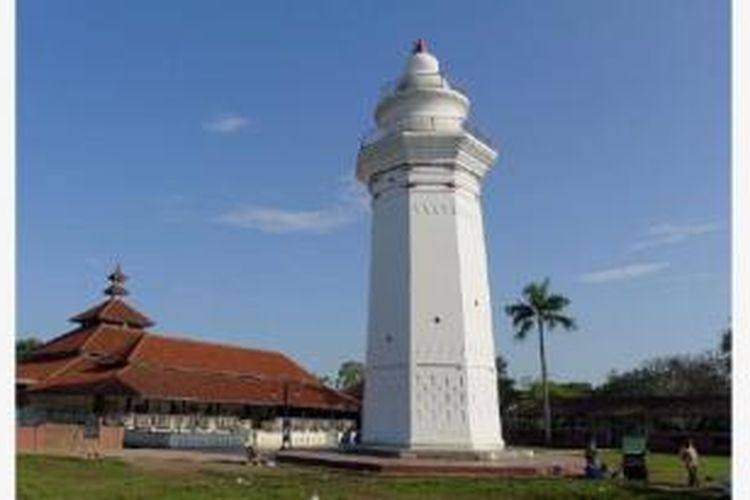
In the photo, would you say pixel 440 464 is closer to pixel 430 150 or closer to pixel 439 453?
pixel 439 453

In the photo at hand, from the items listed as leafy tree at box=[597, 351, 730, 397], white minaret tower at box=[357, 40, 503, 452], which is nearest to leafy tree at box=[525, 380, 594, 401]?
leafy tree at box=[597, 351, 730, 397]

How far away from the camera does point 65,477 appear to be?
62.1ft

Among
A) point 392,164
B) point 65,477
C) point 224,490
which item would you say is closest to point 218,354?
point 392,164

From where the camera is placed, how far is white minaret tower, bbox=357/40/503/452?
23.7m

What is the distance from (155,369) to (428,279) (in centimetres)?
1749

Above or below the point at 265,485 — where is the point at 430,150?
above

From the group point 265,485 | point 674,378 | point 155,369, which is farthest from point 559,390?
point 265,485

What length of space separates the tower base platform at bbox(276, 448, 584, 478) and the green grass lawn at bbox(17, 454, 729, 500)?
2.68ft

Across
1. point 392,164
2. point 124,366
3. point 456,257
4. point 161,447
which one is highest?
point 392,164

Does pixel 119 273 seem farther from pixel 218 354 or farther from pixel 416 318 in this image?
pixel 416 318

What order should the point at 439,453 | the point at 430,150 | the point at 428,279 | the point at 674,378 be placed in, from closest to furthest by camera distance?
the point at 439,453, the point at 428,279, the point at 430,150, the point at 674,378

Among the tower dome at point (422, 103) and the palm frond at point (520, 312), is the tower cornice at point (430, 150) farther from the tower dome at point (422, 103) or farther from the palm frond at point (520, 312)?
the palm frond at point (520, 312)

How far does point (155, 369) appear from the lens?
38.2 meters
